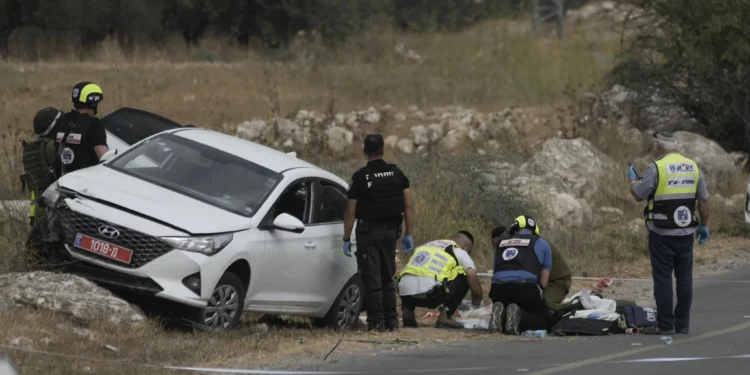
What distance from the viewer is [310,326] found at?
12984 mm

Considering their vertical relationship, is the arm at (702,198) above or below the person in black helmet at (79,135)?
below

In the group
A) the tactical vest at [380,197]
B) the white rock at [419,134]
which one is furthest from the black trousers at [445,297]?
the white rock at [419,134]

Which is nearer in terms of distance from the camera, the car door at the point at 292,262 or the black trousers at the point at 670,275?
the car door at the point at 292,262

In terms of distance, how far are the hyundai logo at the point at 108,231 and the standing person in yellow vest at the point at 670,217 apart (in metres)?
4.49

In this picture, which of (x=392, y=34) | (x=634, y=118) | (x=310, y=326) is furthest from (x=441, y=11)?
(x=310, y=326)

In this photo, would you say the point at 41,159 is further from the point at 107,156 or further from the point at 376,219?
the point at 376,219

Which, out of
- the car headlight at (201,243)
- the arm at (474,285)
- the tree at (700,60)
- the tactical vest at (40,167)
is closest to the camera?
the car headlight at (201,243)

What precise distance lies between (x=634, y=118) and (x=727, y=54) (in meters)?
3.19

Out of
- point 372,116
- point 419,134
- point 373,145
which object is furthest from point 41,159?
point 372,116

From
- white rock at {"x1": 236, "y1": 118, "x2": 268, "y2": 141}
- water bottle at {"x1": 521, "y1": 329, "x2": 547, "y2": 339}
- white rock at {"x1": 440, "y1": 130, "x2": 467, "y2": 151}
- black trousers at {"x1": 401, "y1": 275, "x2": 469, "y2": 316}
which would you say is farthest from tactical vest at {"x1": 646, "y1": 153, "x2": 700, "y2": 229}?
white rock at {"x1": 236, "y1": 118, "x2": 268, "y2": 141}

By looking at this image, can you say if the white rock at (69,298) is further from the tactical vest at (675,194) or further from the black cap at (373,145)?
the tactical vest at (675,194)

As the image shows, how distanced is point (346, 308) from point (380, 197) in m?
1.30

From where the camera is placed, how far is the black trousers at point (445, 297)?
41.2ft

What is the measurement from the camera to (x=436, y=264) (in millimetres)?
12703
